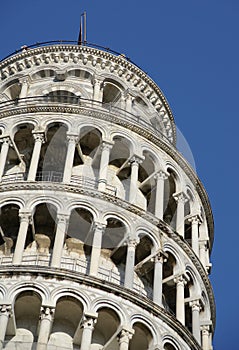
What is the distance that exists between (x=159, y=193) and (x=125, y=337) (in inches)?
281

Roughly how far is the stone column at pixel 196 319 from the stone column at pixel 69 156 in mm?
5528

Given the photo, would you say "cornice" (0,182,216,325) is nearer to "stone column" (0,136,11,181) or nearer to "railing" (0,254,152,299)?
"stone column" (0,136,11,181)

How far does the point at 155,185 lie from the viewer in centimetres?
3014

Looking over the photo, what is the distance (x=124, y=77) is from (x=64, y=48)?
9.17 ft

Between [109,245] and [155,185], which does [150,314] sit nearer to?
[109,245]

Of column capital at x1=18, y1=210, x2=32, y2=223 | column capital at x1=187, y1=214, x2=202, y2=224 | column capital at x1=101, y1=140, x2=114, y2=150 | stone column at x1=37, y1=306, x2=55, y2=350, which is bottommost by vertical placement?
stone column at x1=37, y1=306, x2=55, y2=350

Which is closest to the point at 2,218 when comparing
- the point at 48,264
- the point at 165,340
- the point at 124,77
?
the point at 48,264

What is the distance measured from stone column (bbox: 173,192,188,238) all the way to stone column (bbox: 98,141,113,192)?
2.93m

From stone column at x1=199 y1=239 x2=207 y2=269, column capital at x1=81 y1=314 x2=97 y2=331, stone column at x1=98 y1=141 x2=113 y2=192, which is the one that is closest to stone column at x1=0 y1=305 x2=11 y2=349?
column capital at x1=81 y1=314 x2=97 y2=331

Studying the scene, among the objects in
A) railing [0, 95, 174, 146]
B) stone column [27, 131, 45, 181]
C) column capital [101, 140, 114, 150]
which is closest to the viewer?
stone column [27, 131, 45, 181]

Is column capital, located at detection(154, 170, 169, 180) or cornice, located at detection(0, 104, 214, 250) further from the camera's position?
cornice, located at detection(0, 104, 214, 250)

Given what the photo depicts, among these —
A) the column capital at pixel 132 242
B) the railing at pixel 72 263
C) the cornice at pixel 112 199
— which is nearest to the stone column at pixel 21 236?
the railing at pixel 72 263

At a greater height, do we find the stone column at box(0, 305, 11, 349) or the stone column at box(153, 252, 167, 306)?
A: the stone column at box(153, 252, 167, 306)

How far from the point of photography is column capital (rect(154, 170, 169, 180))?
30.0 m
